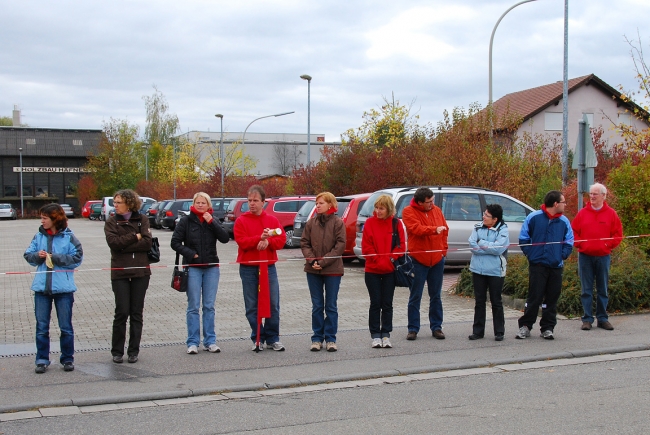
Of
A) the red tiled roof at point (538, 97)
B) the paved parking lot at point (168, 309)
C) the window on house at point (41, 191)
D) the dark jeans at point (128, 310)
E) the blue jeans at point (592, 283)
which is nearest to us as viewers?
the dark jeans at point (128, 310)

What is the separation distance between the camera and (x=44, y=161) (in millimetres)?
81250

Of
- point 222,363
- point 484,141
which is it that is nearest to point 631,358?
point 222,363

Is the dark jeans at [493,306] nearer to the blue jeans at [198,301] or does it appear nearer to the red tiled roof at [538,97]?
the blue jeans at [198,301]

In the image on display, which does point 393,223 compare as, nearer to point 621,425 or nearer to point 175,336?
point 175,336

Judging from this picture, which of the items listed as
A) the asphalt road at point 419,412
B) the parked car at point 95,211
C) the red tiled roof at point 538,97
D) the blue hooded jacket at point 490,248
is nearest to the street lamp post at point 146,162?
the parked car at point 95,211

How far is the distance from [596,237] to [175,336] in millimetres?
5547

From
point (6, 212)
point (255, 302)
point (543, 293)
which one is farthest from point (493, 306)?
point (6, 212)

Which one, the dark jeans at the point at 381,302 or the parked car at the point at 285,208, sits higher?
the parked car at the point at 285,208

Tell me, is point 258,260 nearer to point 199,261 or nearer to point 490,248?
point 199,261

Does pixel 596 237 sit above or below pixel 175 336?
above

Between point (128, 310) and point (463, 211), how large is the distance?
980 cm

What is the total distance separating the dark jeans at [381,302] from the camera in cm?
893

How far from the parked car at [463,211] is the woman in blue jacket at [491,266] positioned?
263 inches

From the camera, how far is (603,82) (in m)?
47.4
